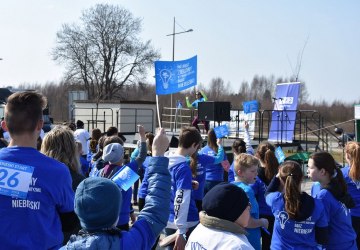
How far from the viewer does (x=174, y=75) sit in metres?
10.6

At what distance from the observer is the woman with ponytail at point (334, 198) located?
171 inches

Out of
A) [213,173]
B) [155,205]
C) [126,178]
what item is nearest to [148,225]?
[155,205]

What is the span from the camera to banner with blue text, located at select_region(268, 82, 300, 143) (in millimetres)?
17031

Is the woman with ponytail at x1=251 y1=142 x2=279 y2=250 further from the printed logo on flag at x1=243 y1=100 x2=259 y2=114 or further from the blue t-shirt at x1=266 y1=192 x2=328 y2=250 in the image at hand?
the printed logo on flag at x1=243 y1=100 x2=259 y2=114

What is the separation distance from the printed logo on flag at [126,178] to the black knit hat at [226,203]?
1.67 metres

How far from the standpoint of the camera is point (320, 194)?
4.36m

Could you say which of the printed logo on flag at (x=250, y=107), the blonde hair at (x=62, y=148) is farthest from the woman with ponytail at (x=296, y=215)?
the printed logo on flag at (x=250, y=107)

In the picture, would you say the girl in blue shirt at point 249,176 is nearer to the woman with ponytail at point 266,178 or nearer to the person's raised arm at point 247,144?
the woman with ponytail at point 266,178

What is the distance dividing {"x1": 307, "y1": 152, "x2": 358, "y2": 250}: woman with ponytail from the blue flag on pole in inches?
216

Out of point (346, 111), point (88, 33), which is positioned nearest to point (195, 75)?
point (88, 33)

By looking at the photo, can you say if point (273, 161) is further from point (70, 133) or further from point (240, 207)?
point (240, 207)

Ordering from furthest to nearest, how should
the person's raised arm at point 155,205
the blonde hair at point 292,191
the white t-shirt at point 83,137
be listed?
the white t-shirt at point 83,137 → the blonde hair at point 292,191 → the person's raised arm at point 155,205

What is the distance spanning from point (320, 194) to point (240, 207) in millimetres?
2110

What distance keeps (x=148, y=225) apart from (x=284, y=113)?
15735 millimetres
